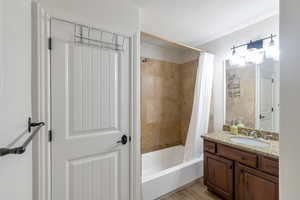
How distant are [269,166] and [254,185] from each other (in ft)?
0.92

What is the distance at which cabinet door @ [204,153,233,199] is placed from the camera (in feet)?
5.81

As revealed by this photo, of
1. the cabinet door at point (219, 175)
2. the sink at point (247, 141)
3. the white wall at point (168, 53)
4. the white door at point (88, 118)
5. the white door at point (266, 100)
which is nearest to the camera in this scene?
the white door at point (88, 118)

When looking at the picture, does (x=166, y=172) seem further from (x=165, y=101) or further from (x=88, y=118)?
(x=165, y=101)

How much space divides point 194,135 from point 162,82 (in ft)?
4.06

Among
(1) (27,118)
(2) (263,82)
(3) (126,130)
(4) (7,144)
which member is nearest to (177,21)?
(2) (263,82)

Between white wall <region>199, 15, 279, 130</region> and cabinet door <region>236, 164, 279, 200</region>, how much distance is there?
97 cm

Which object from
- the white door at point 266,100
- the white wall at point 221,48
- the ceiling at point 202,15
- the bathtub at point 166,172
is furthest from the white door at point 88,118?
the white door at point 266,100

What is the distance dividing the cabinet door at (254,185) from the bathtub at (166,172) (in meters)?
0.70

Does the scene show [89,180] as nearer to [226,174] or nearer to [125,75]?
[125,75]

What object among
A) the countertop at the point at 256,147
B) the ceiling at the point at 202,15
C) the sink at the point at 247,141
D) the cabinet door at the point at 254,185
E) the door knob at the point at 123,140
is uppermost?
the ceiling at the point at 202,15

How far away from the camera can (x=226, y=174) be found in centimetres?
180

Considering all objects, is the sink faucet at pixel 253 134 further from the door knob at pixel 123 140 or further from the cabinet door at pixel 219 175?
the door knob at pixel 123 140

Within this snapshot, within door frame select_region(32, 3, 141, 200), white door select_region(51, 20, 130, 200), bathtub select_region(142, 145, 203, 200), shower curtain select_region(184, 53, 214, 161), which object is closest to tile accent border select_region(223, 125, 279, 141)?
shower curtain select_region(184, 53, 214, 161)

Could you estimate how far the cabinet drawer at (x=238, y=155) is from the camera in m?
1.57
